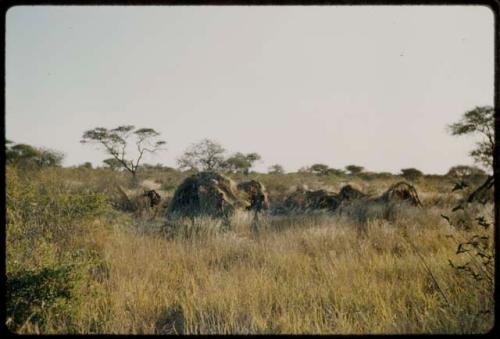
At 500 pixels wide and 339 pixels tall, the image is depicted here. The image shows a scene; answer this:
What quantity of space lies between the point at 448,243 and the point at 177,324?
459 cm

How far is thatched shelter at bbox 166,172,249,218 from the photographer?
10.5m

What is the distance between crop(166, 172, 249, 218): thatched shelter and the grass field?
3010 millimetres

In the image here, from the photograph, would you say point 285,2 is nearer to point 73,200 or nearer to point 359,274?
point 359,274

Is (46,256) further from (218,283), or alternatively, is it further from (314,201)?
(314,201)

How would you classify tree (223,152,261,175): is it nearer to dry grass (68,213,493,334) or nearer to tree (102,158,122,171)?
tree (102,158,122,171)

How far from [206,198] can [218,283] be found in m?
6.01

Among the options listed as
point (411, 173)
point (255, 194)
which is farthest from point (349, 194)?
point (411, 173)

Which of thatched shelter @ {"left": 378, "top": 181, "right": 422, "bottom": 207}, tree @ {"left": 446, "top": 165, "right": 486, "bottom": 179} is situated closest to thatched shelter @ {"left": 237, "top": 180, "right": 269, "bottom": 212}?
thatched shelter @ {"left": 378, "top": 181, "right": 422, "bottom": 207}

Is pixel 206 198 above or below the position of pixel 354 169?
below

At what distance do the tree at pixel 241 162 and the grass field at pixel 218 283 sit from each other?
90.6 feet

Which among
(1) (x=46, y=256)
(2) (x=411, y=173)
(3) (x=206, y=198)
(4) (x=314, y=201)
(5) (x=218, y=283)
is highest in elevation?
(2) (x=411, y=173)

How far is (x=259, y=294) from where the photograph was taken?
4.47 metres

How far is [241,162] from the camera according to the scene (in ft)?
119

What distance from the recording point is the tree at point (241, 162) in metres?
35.1
